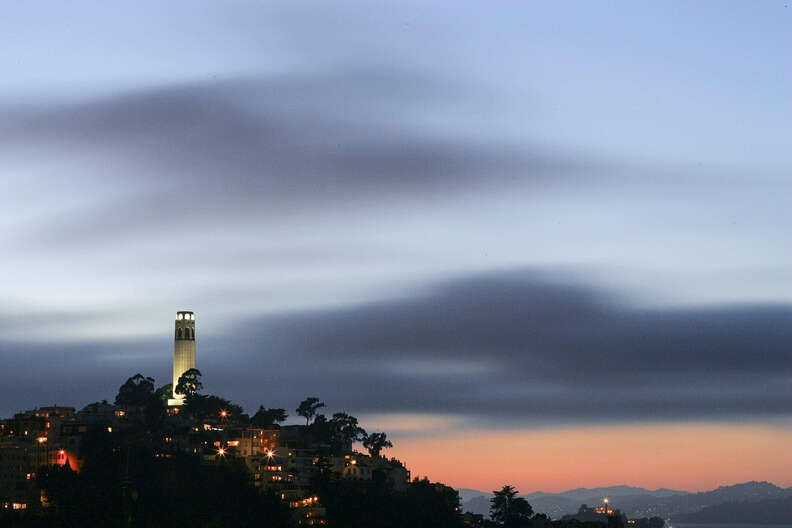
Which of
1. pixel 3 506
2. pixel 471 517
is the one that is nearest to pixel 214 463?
pixel 3 506

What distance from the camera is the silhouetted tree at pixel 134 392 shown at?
17375 centimetres

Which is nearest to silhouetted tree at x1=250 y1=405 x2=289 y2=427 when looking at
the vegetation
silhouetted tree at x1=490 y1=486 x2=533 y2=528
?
the vegetation

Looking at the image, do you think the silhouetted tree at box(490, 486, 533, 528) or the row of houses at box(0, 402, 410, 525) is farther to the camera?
the silhouetted tree at box(490, 486, 533, 528)

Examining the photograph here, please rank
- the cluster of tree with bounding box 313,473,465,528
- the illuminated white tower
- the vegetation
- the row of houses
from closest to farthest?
the vegetation → the row of houses → the cluster of tree with bounding box 313,473,465,528 → the illuminated white tower

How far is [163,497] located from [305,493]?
25.0 meters

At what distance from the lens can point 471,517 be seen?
186750 millimetres

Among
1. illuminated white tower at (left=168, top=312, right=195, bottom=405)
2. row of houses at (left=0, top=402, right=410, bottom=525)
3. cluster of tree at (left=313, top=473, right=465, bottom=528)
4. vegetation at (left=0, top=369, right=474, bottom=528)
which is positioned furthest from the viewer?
illuminated white tower at (left=168, top=312, right=195, bottom=405)

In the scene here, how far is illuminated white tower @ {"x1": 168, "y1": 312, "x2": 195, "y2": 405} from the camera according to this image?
558 ft

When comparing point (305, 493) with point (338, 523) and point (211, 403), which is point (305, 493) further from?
point (211, 403)

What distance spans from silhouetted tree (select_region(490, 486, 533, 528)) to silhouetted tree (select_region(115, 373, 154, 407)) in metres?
60.4

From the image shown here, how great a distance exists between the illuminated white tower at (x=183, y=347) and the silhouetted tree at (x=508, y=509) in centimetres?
5735

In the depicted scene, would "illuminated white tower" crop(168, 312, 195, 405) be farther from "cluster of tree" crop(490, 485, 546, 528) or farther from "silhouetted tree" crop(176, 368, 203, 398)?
"cluster of tree" crop(490, 485, 546, 528)

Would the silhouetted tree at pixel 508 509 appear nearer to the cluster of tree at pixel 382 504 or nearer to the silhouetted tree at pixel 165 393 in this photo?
the cluster of tree at pixel 382 504

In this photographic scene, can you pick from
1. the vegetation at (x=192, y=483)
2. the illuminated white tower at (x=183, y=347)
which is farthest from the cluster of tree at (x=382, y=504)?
the illuminated white tower at (x=183, y=347)
